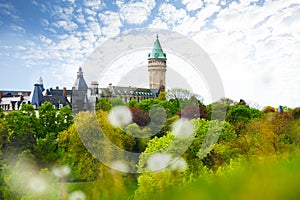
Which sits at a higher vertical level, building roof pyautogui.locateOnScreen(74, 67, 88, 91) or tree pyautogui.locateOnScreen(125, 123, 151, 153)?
building roof pyautogui.locateOnScreen(74, 67, 88, 91)

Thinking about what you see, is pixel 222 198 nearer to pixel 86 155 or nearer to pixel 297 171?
pixel 297 171

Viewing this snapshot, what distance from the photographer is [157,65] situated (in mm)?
71062

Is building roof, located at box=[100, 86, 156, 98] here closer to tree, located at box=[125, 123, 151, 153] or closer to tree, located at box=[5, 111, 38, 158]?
tree, located at box=[5, 111, 38, 158]

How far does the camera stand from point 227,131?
2136 centimetres

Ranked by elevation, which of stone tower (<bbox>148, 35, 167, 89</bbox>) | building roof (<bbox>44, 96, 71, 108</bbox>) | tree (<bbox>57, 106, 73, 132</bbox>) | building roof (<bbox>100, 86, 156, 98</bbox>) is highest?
stone tower (<bbox>148, 35, 167, 89</bbox>)

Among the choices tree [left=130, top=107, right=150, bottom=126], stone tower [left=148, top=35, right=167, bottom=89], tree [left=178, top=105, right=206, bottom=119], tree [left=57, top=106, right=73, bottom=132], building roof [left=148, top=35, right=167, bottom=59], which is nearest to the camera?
tree [left=57, top=106, right=73, bottom=132]

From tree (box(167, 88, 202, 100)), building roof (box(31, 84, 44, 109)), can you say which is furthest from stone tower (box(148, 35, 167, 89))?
building roof (box(31, 84, 44, 109))

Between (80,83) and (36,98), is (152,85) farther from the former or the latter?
(36,98)

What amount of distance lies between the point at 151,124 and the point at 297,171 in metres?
28.6

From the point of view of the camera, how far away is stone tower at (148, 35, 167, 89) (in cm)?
7025

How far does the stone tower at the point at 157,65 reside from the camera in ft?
230

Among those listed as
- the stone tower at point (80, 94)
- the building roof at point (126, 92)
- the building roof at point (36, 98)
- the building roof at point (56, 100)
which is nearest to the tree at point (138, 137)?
the stone tower at point (80, 94)

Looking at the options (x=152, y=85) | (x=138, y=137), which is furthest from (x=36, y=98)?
(x=152, y=85)

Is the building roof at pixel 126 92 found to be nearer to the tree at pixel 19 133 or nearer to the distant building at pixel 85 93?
the distant building at pixel 85 93
